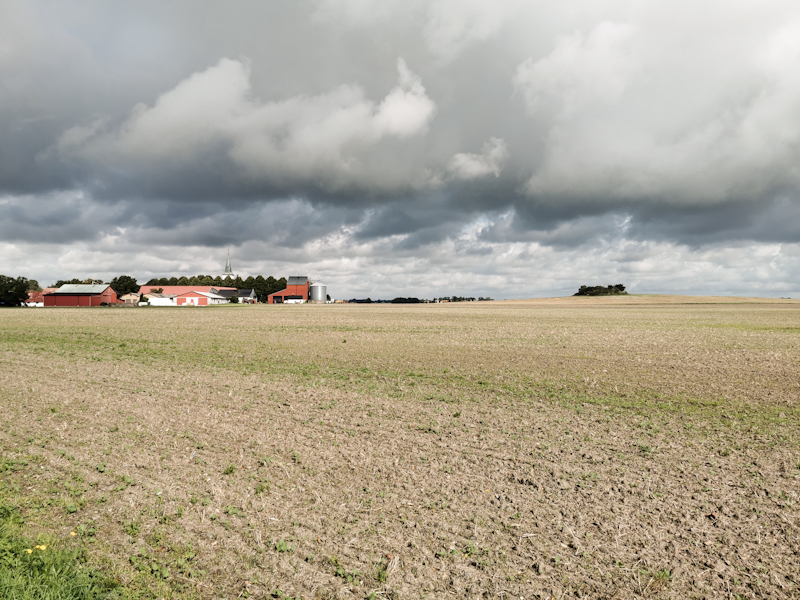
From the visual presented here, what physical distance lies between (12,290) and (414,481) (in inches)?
5551

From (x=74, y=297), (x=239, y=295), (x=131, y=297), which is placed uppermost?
(x=239, y=295)

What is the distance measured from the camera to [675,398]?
15516 millimetres

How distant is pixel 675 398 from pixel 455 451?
9.49 metres

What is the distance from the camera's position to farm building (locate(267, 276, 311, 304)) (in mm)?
185375

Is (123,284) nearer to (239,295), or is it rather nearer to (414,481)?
(239,295)

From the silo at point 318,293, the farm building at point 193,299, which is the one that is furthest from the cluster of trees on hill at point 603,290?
the farm building at point 193,299

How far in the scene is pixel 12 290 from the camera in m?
115

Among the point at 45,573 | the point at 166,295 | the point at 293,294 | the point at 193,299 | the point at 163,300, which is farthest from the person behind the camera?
the point at 293,294

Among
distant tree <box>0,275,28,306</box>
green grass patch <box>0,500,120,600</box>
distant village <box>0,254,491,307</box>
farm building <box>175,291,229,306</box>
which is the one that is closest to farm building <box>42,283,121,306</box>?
distant village <box>0,254,491,307</box>

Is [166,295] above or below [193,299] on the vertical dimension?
above

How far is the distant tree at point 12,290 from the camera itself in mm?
114562

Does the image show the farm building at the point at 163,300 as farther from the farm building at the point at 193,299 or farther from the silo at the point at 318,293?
the silo at the point at 318,293

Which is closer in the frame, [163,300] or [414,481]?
[414,481]

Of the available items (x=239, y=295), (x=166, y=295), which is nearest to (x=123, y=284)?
(x=166, y=295)
